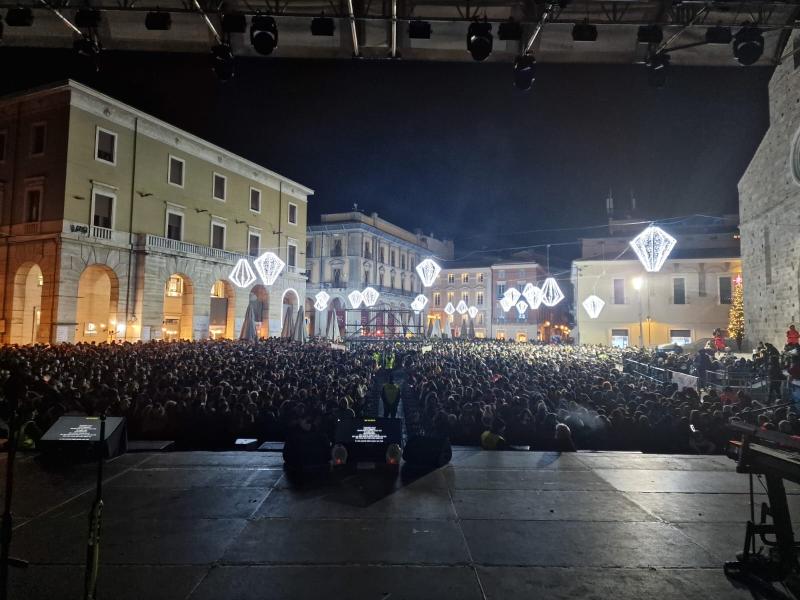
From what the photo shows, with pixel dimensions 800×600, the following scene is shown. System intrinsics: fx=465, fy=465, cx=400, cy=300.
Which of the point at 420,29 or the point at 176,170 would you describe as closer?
the point at 420,29

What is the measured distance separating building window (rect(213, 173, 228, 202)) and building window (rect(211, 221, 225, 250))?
6.65 ft

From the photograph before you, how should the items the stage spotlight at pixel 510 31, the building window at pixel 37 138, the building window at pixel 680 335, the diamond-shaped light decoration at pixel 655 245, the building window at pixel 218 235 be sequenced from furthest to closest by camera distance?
the building window at pixel 680 335 < the building window at pixel 218 235 < the building window at pixel 37 138 < the diamond-shaped light decoration at pixel 655 245 < the stage spotlight at pixel 510 31

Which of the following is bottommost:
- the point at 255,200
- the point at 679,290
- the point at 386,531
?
the point at 386,531

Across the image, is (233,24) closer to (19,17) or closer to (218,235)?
(19,17)

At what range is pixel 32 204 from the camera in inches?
1028

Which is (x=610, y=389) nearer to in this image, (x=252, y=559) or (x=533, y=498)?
(x=533, y=498)

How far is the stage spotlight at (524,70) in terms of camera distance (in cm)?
997

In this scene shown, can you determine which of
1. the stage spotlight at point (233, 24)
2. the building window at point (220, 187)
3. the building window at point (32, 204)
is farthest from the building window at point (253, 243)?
the stage spotlight at point (233, 24)

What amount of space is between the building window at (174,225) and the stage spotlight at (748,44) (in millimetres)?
31319

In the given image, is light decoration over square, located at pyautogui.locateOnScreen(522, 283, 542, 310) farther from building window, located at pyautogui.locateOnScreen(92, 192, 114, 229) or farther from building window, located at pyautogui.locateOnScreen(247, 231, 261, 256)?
building window, located at pyautogui.locateOnScreen(92, 192, 114, 229)

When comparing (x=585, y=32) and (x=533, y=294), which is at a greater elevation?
(x=585, y=32)

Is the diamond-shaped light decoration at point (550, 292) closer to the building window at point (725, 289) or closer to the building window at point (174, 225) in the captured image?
the building window at point (725, 289)

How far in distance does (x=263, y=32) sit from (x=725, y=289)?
3814cm

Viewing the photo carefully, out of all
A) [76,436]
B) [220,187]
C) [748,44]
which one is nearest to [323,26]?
[748,44]
